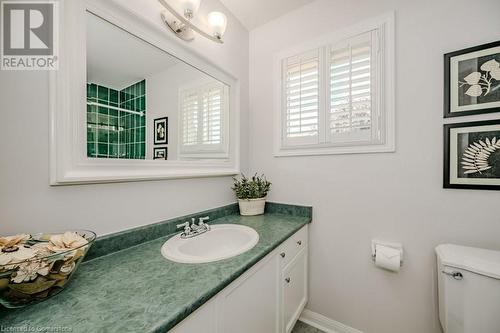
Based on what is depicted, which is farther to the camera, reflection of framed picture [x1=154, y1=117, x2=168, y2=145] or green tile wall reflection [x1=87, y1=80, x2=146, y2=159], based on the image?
reflection of framed picture [x1=154, y1=117, x2=168, y2=145]

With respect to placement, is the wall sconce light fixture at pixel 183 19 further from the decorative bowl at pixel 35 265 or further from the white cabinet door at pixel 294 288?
the white cabinet door at pixel 294 288

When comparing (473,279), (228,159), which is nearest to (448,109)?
(473,279)

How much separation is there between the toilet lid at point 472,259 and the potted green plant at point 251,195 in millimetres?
1055

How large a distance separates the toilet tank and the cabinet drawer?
2.33 ft

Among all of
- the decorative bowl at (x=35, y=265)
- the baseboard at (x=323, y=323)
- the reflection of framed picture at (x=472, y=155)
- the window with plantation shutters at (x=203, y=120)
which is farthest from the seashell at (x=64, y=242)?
the reflection of framed picture at (x=472, y=155)

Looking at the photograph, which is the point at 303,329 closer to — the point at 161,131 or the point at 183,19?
the point at 161,131

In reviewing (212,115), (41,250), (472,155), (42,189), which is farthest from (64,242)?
(472,155)

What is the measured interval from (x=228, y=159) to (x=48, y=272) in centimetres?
118

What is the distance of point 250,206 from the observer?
155 cm

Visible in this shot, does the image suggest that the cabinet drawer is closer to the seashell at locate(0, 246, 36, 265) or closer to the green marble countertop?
Result: the green marble countertop

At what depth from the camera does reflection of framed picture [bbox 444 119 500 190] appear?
3.26 ft

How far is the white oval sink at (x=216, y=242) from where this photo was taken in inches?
37.9

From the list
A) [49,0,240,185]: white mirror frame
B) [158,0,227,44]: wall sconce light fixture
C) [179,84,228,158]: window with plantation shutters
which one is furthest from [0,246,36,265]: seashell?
[158,0,227,44]: wall sconce light fixture

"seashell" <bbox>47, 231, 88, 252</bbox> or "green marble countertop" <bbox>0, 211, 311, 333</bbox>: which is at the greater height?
"seashell" <bbox>47, 231, 88, 252</bbox>
